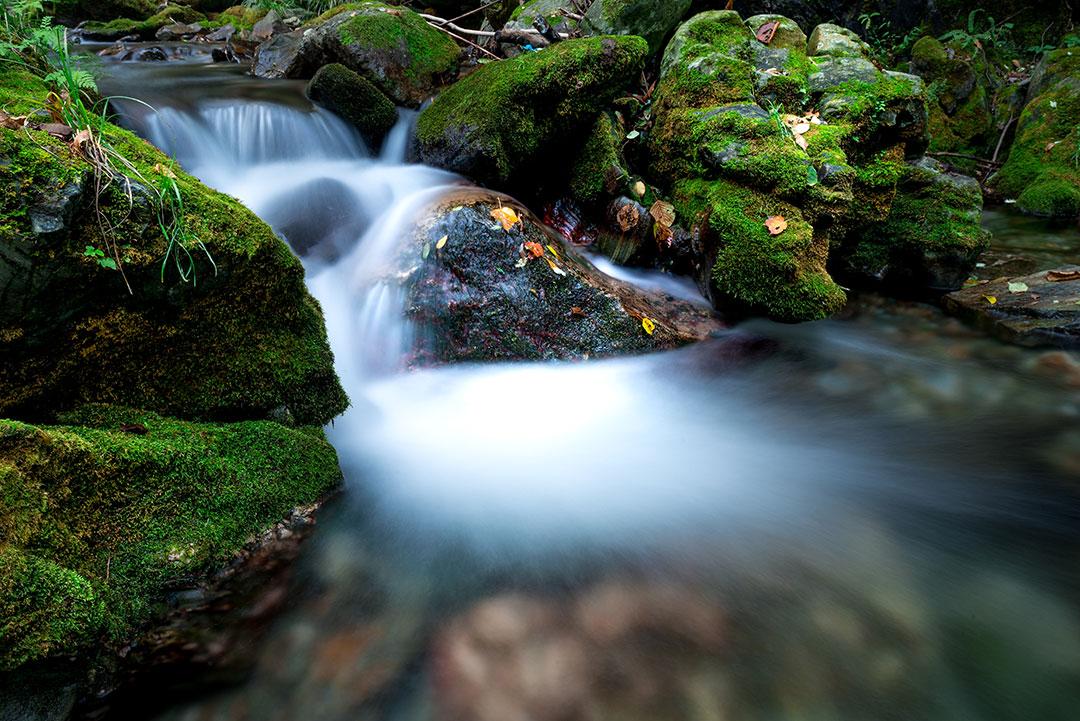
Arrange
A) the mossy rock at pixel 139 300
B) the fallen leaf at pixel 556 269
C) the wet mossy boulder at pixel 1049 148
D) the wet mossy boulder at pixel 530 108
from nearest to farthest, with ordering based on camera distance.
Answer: the mossy rock at pixel 139 300
the fallen leaf at pixel 556 269
the wet mossy boulder at pixel 530 108
the wet mossy boulder at pixel 1049 148

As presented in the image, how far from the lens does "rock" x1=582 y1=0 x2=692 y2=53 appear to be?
6.80 metres

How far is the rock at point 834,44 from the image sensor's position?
595 centimetres

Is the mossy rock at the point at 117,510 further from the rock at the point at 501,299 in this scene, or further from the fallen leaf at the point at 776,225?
the fallen leaf at the point at 776,225

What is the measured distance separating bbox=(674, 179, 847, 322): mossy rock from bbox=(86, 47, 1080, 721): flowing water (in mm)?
257

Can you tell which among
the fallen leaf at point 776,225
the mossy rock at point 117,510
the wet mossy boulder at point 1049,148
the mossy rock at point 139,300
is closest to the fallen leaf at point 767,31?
the fallen leaf at point 776,225

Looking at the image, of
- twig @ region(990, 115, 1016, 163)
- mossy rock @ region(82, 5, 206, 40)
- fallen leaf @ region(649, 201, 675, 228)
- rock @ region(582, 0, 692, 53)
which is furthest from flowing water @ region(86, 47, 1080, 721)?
mossy rock @ region(82, 5, 206, 40)

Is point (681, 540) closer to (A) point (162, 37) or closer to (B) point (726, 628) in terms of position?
(B) point (726, 628)

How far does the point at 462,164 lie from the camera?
18.0 ft

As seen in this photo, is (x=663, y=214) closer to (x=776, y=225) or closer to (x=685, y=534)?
(x=776, y=225)

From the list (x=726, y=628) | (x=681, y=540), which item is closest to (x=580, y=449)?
(x=681, y=540)

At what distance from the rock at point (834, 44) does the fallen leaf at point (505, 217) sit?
4161 millimetres

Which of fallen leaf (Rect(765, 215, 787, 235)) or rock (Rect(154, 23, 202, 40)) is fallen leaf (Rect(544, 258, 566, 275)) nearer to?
fallen leaf (Rect(765, 215, 787, 235))

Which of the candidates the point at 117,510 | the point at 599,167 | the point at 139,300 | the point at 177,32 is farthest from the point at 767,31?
the point at 177,32

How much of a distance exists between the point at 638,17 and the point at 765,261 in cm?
420
